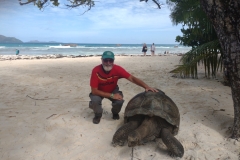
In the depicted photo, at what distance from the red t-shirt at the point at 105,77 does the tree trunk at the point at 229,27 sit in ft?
5.53

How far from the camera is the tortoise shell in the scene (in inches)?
126

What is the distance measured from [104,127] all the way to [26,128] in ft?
4.50

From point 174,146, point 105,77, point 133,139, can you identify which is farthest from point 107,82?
point 174,146

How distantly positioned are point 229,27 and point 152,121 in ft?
5.51

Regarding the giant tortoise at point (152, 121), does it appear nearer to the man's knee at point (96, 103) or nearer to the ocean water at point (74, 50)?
the man's knee at point (96, 103)

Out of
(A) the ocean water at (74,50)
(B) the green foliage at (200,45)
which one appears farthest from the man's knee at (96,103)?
(A) the ocean water at (74,50)

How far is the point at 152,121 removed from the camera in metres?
3.22

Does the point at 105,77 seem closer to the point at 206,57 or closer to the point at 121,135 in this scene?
the point at 121,135

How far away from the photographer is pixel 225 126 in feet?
12.0

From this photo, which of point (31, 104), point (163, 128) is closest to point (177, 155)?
point (163, 128)

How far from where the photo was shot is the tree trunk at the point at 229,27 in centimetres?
277

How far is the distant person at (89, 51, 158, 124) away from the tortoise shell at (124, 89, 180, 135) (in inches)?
10.8

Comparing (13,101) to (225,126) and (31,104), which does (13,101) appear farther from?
(225,126)

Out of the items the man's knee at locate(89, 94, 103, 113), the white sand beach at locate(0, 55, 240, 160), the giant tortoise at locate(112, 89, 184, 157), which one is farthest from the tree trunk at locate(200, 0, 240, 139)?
the man's knee at locate(89, 94, 103, 113)
